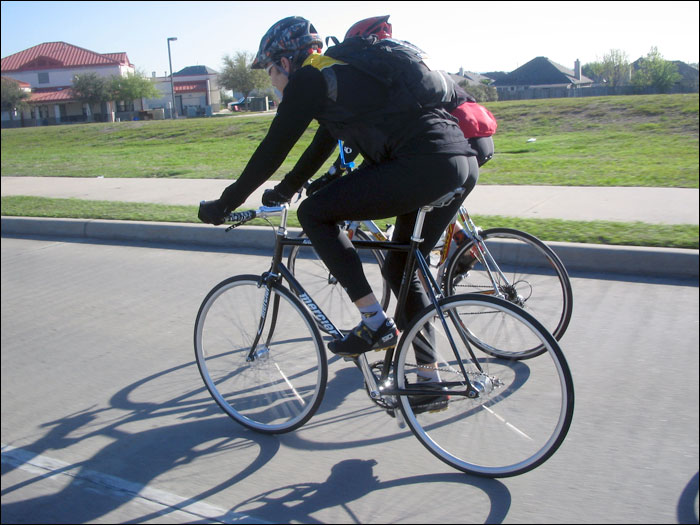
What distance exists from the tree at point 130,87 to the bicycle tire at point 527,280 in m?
53.9

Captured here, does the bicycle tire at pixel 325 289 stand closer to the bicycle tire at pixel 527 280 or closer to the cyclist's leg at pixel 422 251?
the bicycle tire at pixel 527 280

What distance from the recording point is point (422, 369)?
10.7 ft

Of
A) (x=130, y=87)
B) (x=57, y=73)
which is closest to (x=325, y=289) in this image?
(x=57, y=73)

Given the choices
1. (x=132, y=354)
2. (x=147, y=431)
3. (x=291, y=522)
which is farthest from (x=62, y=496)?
(x=132, y=354)

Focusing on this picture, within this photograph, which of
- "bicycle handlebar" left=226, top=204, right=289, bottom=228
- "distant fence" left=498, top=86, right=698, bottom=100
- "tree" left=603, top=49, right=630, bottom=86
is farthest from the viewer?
"distant fence" left=498, top=86, right=698, bottom=100

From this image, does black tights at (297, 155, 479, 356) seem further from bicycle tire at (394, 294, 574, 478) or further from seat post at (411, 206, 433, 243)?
bicycle tire at (394, 294, 574, 478)

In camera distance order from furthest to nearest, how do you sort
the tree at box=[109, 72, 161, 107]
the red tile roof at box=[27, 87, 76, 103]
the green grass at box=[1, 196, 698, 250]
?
1. the tree at box=[109, 72, 161, 107]
2. the red tile roof at box=[27, 87, 76, 103]
3. the green grass at box=[1, 196, 698, 250]

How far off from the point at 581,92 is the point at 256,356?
706 inches

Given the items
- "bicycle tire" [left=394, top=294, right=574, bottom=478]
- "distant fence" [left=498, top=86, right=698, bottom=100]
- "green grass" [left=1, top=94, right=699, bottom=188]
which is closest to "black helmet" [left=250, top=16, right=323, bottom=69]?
"bicycle tire" [left=394, top=294, right=574, bottom=478]

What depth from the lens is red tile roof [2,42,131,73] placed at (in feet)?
115

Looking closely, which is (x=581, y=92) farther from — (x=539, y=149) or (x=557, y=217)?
(x=557, y=217)

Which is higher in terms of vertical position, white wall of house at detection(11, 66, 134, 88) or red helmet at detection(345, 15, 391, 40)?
white wall of house at detection(11, 66, 134, 88)

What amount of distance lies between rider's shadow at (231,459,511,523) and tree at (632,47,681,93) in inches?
412

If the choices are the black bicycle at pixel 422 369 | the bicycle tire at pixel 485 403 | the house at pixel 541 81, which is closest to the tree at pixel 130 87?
the house at pixel 541 81
